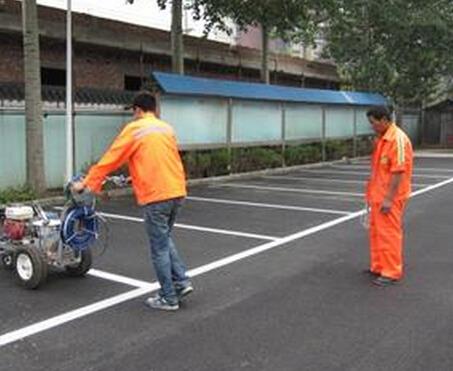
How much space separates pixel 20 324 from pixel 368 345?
105 inches

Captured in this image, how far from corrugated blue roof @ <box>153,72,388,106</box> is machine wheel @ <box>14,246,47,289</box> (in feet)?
32.9

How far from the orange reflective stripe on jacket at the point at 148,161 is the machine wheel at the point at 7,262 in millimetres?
1638


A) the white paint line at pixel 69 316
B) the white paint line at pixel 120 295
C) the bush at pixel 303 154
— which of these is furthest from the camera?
the bush at pixel 303 154

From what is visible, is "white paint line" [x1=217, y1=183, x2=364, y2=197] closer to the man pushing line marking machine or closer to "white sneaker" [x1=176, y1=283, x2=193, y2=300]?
the man pushing line marking machine

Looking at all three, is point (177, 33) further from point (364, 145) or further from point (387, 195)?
point (387, 195)

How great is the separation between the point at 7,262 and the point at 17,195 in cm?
593

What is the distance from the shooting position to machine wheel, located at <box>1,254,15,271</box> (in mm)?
7776

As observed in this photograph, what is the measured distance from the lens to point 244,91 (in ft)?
68.4

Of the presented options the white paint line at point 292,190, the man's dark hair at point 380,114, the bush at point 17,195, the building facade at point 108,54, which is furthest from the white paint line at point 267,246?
the building facade at point 108,54

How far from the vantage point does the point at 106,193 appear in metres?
14.8

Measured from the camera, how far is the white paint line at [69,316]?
19.3 feet

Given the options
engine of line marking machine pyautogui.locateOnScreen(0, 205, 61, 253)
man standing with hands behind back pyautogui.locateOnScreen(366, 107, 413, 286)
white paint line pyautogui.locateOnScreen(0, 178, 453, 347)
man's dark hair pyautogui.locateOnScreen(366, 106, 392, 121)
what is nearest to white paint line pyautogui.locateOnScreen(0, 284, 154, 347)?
white paint line pyautogui.locateOnScreen(0, 178, 453, 347)

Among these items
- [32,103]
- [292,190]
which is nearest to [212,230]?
[32,103]

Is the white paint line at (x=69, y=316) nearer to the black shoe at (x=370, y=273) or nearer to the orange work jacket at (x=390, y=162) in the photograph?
the black shoe at (x=370, y=273)
